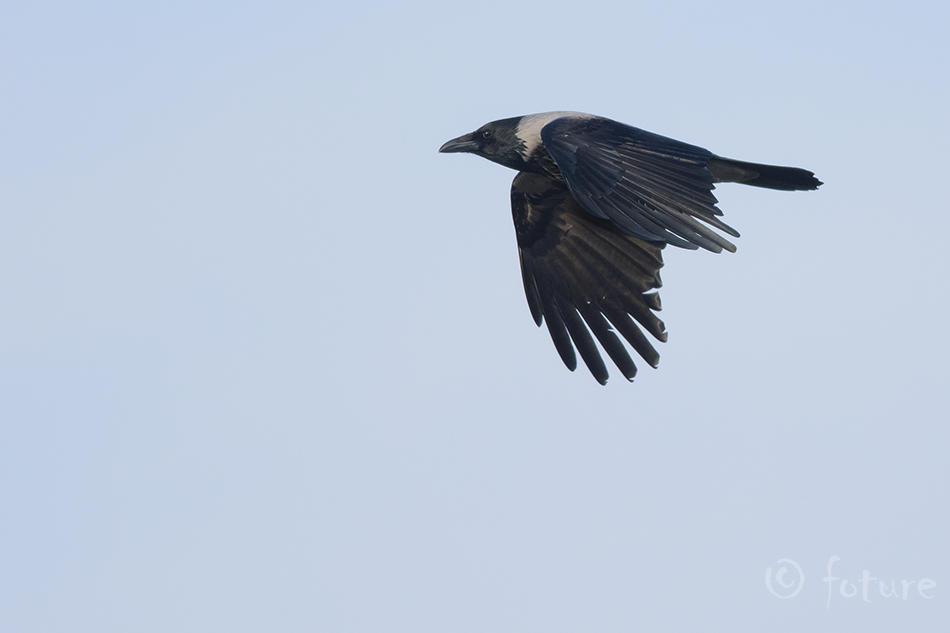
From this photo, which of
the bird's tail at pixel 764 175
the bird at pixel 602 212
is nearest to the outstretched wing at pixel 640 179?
the bird at pixel 602 212

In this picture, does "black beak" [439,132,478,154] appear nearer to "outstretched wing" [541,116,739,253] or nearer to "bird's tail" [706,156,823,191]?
"outstretched wing" [541,116,739,253]

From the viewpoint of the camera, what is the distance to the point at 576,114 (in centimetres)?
1026

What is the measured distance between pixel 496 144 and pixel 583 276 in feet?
4.95

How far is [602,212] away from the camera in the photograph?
8.50 meters

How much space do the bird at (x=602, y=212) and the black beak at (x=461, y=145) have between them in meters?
0.01

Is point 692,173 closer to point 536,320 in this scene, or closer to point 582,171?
point 582,171

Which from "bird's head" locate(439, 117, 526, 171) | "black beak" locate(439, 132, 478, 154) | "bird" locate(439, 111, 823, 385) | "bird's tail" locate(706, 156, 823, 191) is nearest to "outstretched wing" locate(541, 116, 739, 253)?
"bird" locate(439, 111, 823, 385)

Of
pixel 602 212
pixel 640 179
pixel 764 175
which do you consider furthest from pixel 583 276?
pixel 602 212

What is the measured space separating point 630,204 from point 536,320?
198cm

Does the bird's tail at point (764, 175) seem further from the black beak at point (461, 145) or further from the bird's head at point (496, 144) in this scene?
the black beak at point (461, 145)

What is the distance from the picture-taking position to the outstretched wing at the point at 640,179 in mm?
8516

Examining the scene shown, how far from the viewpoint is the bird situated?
870 cm

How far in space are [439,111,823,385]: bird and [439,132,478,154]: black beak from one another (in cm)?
1

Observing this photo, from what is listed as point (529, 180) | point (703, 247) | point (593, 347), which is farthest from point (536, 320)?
point (703, 247)
